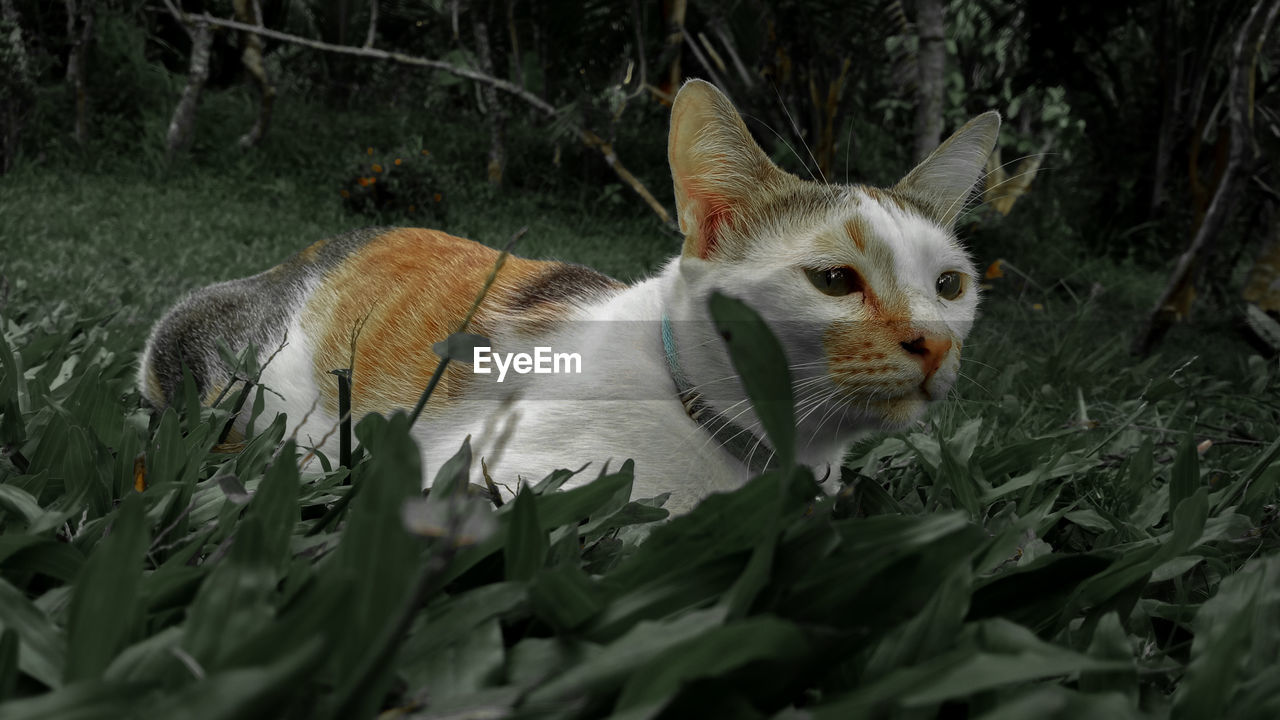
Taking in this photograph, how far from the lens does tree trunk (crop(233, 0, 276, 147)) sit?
7.92 m

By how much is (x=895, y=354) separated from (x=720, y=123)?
530 mm

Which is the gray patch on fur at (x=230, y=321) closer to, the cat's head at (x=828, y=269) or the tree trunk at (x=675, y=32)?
the cat's head at (x=828, y=269)

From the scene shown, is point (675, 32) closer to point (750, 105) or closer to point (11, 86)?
point (750, 105)

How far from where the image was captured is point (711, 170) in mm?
1567

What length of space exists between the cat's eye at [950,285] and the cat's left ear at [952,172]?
0.57ft

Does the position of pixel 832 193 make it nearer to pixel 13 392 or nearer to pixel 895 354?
pixel 895 354

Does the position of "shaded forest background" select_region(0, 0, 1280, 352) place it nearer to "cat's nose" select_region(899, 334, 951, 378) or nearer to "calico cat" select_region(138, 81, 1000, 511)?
"calico cat" select_region(138, 81, 1000, 511)

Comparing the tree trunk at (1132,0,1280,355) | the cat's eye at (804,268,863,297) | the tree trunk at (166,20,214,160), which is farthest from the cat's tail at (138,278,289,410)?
the tree trunk at (166,20,214,160)

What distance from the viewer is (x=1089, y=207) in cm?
873

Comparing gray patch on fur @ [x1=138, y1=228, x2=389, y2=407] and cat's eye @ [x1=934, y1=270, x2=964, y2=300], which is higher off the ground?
cat's eye @ [x1=934, y1=270, x2=964, y2=300]

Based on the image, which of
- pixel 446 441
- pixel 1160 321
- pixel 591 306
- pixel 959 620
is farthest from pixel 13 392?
pixel 1160 321

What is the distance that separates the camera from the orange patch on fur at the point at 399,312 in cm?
173

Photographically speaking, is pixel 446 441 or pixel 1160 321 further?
pixel 1160 321

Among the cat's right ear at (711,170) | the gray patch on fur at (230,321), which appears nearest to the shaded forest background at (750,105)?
the cat's right ear at (711,170)
